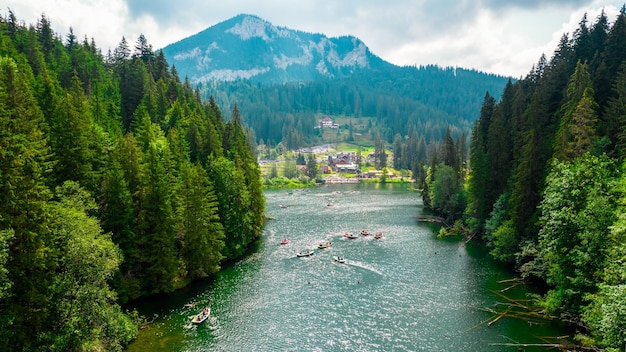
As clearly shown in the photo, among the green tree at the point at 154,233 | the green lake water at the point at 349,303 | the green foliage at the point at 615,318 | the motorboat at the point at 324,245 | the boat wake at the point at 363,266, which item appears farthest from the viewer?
the motorboat at the point at 324,245

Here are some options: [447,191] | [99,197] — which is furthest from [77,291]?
[447,191]

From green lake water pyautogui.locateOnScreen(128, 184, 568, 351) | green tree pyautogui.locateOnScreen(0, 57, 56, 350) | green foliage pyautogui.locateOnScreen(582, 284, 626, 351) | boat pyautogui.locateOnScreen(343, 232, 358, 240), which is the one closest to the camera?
green foliage pyautogui.locateOnScreen(582, 284, 626, 351)

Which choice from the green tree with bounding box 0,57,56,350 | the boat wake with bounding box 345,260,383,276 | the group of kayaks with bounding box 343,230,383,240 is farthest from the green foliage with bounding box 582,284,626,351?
the group of kayaks with bounding box 343,230,383,240

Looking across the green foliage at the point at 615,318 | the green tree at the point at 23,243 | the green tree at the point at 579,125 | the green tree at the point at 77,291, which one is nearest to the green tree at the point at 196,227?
the green tree at the point at 77,291

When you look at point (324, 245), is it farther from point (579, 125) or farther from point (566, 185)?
point (579, 125)

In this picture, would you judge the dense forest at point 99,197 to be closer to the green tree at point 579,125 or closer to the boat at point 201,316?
the boat at point 201,316

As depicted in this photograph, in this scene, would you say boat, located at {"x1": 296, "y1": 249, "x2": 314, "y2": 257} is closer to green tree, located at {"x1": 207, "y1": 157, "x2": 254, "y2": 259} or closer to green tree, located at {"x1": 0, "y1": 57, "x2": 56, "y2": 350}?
green tree, located at {"x1": 207, "y1": 157, "x2": 254, "y2": 259}
